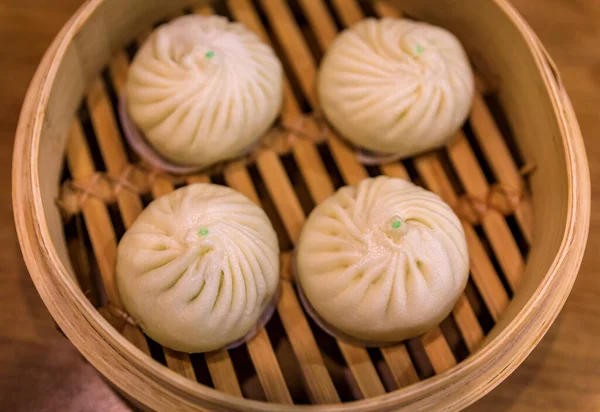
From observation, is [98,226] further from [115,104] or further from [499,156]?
[499,156]

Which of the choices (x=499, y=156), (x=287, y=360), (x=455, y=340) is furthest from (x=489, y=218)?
(x=287, y=360)

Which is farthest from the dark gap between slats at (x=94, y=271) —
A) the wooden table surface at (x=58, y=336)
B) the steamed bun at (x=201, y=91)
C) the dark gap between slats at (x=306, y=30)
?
the dark gap between slats at (x=306, y=30)

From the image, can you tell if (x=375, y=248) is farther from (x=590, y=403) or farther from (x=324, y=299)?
(x=590, y=403)

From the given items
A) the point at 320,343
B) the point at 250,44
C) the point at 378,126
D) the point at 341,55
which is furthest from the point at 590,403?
the point at 250,44

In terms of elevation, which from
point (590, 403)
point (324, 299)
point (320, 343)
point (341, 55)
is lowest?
point (590, 403)

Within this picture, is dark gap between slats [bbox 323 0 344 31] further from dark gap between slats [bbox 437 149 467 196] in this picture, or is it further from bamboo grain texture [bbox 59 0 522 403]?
dark gap between slats [bbox 437 149 467 196]
